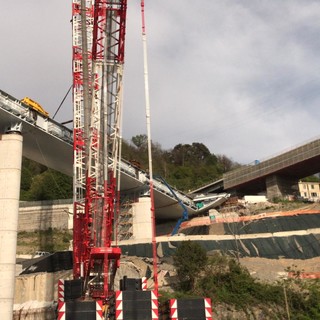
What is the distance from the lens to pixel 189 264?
33.0m

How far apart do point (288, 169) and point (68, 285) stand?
57397 mm

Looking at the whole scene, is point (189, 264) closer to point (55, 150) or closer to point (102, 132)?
point (102, 132)

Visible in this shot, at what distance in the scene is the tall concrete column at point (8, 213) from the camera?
103ft

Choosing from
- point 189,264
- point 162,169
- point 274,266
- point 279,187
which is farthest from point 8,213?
point 162,169

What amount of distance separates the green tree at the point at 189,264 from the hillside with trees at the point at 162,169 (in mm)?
39331

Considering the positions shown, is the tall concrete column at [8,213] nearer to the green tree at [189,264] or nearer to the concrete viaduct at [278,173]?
the green tree at [189,264]

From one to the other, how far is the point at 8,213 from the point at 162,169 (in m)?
79.8

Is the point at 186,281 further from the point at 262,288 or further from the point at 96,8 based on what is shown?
the point at 96,8

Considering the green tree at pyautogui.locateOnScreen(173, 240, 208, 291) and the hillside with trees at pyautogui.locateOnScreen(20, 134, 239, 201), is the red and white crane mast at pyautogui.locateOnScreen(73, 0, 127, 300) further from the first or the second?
the hillside with trees at pyautogui.locateOnScreen(20, 134, 239, 201)

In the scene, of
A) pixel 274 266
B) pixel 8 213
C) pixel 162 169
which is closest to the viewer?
pixel 8 213

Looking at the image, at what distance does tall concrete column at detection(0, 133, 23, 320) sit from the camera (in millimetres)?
31359

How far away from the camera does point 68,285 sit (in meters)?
22.3

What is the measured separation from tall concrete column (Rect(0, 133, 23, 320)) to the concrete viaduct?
48.1 meters

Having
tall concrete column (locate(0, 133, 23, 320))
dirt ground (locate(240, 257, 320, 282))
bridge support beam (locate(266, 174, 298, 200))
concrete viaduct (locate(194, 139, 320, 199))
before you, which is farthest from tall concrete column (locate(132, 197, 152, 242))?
tall concrete column (locate(0, 133, 23, 320))
